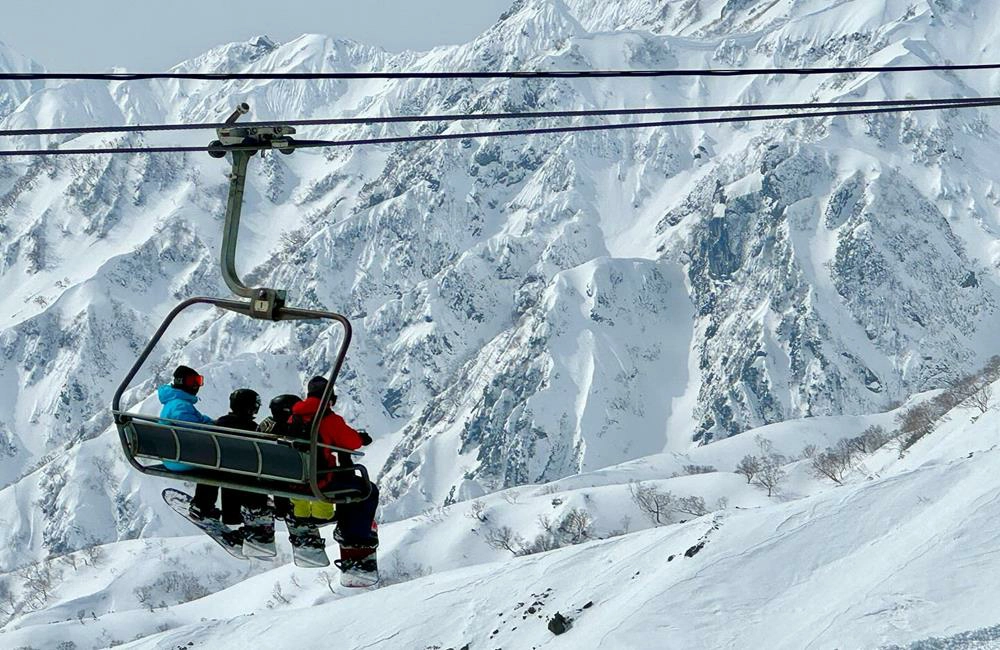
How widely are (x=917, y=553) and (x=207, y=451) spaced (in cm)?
3152

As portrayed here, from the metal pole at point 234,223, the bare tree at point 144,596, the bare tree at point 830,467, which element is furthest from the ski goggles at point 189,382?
the bare tree at point 144,596

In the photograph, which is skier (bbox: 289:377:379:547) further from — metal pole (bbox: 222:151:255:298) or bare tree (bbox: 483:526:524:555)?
bare tree (bbox: 483:526:524:555)

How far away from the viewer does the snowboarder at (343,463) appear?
1395 centimetres

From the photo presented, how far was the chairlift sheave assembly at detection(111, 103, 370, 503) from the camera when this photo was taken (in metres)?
12.5

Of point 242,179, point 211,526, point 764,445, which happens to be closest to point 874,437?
point 764,445

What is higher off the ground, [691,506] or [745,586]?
[745,586]

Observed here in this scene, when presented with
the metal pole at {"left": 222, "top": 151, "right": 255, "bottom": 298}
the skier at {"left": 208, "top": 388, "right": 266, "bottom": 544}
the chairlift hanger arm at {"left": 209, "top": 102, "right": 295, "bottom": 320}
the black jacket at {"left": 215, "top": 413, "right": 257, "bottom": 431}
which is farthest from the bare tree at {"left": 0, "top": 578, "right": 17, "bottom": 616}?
the chairlift hanger arm at {"left": 209, "top": 102, "right": 295, "bottom": 320}

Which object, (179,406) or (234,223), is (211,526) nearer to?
(179,406)

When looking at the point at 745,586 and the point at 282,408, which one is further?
the point at 745,586

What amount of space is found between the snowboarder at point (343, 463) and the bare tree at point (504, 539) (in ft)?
392

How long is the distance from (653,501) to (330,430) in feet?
414

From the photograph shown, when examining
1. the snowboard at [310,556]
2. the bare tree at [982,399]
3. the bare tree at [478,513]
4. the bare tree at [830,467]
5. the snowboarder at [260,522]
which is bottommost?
the bare tree at [830,467]

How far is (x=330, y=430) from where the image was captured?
559 inches

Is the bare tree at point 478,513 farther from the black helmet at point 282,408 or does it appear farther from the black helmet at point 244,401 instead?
the black helmet at point 282,408
